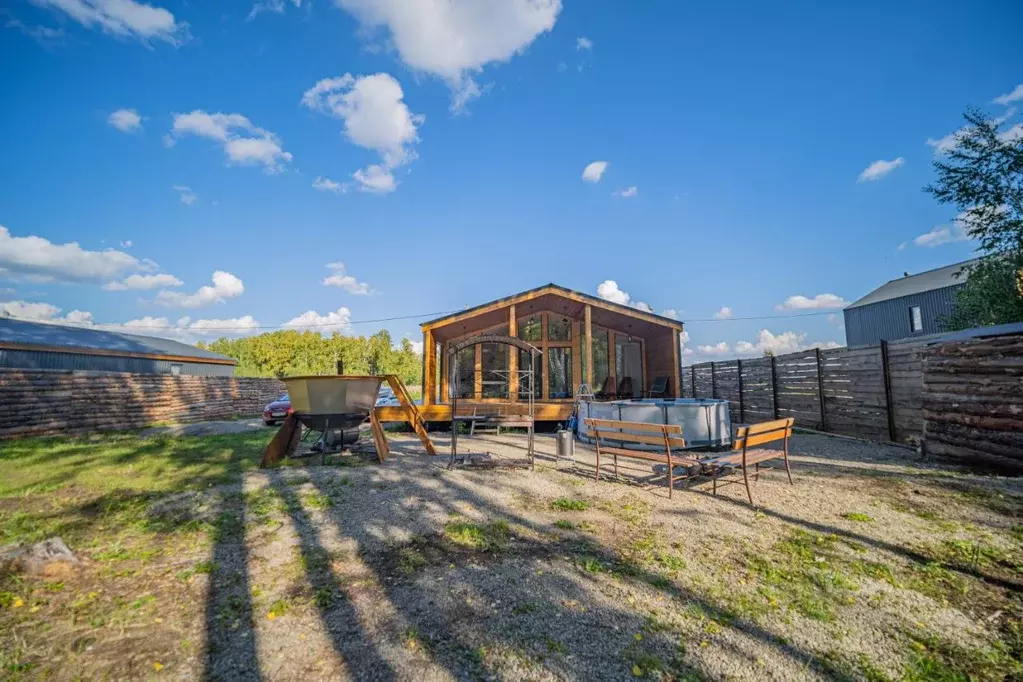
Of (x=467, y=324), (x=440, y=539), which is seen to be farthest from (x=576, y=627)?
(x=467, y=324)

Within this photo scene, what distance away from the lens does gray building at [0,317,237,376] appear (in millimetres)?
21578

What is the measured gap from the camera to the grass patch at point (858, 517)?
16.3ft

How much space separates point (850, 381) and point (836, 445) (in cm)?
204

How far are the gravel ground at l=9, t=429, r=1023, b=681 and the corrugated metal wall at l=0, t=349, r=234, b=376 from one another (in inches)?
854

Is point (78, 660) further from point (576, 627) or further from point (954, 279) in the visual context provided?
point (954, 279)

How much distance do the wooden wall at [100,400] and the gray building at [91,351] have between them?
8.12 m

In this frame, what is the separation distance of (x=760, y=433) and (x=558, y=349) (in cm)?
1203

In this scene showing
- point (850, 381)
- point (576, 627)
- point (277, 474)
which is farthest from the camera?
point (850, 381)

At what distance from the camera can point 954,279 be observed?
90.5ft

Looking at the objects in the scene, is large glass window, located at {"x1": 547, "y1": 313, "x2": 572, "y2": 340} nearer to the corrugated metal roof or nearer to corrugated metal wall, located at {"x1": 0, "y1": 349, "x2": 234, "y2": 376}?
corrugated metal wall, located at {"x1": 0, "y1": 349, "x2": 234, "y2": 376}

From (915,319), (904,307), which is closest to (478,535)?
(915,319)

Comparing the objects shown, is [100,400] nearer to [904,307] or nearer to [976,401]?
[976,401]

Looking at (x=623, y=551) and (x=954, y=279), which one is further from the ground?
(x=954, y=279)

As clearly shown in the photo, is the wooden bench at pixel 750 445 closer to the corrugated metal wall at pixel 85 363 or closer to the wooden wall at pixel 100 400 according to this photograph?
the wooden wall at pixel 100 400
